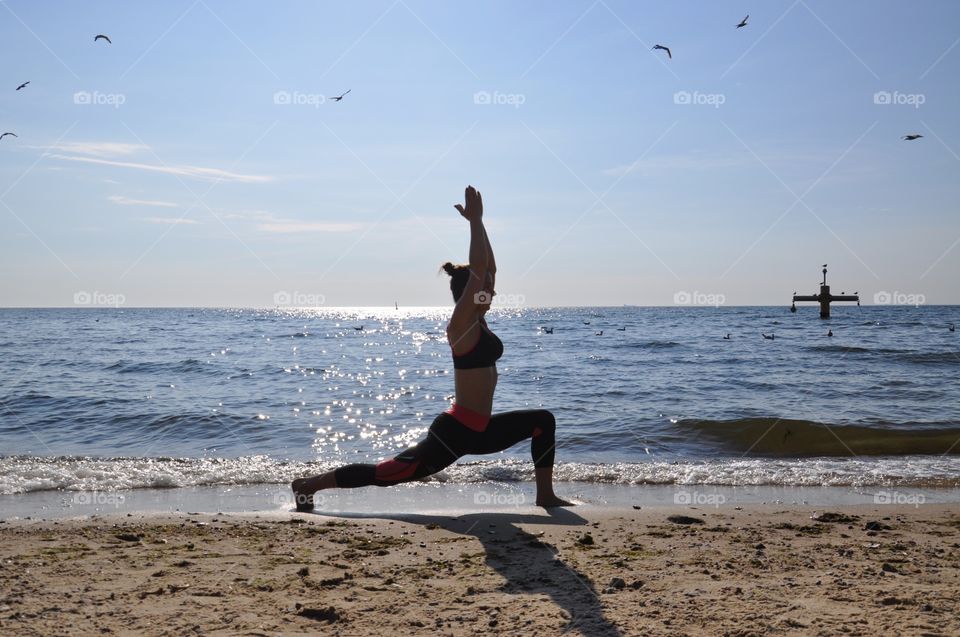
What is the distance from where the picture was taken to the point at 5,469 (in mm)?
A: 8078

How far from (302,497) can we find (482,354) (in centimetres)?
215

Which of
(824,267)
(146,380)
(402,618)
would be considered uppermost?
(824,267)

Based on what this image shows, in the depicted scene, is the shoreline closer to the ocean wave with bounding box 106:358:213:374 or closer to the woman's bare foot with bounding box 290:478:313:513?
the woman's bare foot with bounding box 290:478:313:513

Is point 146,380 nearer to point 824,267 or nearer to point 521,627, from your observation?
point 521,627

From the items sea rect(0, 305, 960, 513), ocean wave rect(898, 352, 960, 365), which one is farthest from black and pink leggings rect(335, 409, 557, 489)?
ocean wave rect(898, 352, 960, 365)

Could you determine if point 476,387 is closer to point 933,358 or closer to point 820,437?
point 820,437

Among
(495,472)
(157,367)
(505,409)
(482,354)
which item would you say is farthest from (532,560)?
(157,367)

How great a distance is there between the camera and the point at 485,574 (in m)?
4.20

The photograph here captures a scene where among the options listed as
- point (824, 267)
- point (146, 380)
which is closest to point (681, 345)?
point (146, 380)

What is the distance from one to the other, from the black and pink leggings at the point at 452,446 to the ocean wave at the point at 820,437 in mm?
4905

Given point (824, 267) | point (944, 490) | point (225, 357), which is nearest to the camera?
point (944, 490)

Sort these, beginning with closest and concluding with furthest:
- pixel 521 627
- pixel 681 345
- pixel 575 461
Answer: pixel 521 627 → pixel 575 461 → pixel 681 345

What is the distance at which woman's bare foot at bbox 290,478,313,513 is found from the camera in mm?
6219

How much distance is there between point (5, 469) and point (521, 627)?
7.18m
